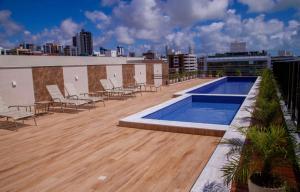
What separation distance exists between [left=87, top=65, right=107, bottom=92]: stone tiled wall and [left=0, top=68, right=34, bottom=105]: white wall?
271 cm

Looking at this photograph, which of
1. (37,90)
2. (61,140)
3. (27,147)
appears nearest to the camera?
(27,147)

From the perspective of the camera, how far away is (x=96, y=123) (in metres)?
6.27

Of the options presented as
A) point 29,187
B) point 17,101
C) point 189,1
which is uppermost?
point 189,1

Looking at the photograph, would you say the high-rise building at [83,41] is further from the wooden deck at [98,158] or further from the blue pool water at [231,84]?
the wooden deck at [98,158]

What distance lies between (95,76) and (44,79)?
99.0 inches

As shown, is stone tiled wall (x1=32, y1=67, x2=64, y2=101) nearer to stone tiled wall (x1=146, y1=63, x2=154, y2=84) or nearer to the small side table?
the small side table

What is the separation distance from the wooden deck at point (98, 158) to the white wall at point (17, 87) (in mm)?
1789

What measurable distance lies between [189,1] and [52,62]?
2379 cm

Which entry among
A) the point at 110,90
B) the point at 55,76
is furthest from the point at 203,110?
the point at 55,76

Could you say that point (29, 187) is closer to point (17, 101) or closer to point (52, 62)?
point (17, 101)

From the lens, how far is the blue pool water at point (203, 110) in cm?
773

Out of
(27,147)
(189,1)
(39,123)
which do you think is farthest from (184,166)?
(189,1)

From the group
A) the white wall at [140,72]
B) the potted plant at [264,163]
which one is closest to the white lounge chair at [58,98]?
the white wall at [140,72]

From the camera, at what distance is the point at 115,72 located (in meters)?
12.1
